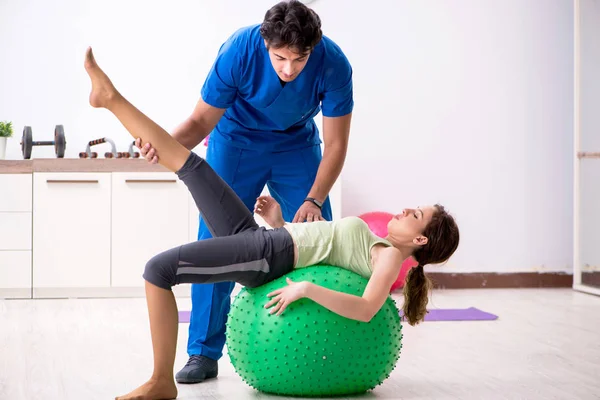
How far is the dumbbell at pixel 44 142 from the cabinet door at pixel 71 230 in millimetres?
182

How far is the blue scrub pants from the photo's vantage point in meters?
2.57

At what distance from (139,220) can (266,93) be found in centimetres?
234

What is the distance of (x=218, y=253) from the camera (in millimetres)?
2164

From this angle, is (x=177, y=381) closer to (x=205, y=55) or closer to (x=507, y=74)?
(x=205, y=55)

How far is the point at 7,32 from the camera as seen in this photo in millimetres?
4930

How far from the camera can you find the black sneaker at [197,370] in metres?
2.45

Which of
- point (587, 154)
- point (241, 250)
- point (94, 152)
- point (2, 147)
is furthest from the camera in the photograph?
point (587, 154)

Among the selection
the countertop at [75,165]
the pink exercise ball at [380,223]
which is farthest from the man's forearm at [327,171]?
the countertop at [75,165]

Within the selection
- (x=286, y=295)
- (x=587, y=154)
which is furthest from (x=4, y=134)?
(x=587, y=154)

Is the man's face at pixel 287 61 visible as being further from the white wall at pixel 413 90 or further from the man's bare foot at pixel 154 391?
the white wall at pixel 413 90

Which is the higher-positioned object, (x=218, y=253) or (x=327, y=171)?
(x=327, y=171)

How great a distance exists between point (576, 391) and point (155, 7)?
3677mm

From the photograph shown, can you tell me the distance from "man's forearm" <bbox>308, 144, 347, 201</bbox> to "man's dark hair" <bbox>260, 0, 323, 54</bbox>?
1.59 feet

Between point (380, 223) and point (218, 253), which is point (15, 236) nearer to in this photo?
point (380, 223)
